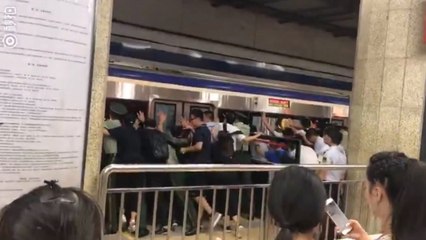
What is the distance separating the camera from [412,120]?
183 inches

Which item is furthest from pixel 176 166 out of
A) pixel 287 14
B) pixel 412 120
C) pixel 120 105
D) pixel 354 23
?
pixel 354 23

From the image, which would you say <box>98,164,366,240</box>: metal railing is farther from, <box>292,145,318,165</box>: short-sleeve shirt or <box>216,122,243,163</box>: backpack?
<box>292,145,318,165</box>: short-sleeve shirt

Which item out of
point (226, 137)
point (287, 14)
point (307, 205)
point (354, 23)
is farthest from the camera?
point (354, 23)

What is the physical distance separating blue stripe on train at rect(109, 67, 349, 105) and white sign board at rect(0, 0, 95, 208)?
470cm

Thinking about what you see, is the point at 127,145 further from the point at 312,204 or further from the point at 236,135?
the point at 312,204

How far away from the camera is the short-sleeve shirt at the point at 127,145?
17.6 feet

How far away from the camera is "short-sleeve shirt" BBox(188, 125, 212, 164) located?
19.6 feet

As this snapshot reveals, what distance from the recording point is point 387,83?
476 centimetres

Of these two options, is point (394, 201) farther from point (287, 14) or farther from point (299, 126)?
point (287, 14)

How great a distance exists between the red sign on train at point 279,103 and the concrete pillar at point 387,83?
15.2 ft

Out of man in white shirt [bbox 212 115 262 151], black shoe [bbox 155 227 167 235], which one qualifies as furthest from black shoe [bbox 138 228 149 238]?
man in white shirt [bbox 212 115 262 151]

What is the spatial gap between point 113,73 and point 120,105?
1.41 feet

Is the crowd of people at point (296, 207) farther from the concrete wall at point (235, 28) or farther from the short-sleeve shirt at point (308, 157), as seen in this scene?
the concrete wall at point (235, 28)

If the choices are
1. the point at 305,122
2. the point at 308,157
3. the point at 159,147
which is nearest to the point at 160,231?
the point at 159,147
